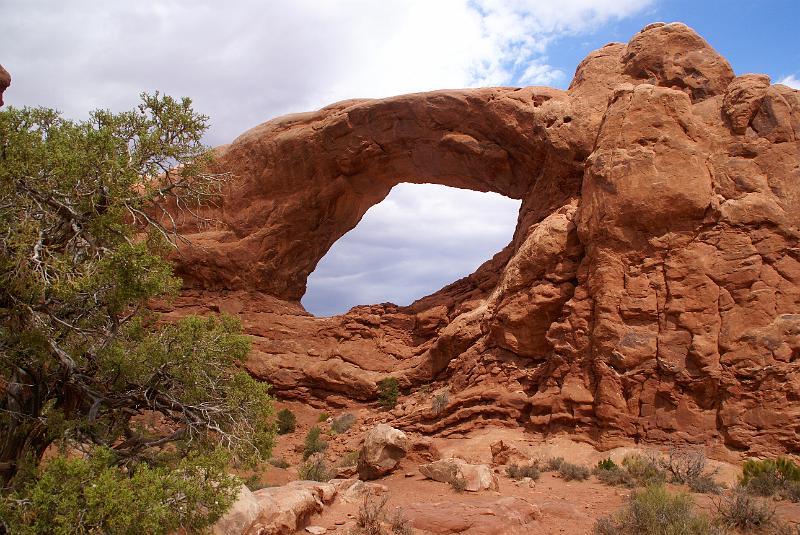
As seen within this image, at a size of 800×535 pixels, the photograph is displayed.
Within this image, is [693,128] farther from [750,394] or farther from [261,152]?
Answer: [261,152]

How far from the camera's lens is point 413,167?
814 inches

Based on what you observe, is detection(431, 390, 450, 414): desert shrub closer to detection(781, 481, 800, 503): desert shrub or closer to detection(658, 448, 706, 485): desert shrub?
detection(658, 448, 706, 485): desert shrub

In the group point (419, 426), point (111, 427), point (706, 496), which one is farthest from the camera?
point (419, 426)

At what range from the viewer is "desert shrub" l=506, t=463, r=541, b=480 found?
11570 mm

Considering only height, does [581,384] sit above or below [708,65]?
below

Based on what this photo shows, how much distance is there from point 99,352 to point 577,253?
1179cm

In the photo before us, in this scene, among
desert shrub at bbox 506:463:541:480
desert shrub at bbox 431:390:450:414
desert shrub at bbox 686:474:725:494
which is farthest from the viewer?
desert shrub at bbox 431:390:450:414

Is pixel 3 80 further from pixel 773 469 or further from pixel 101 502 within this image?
pixel 773 469

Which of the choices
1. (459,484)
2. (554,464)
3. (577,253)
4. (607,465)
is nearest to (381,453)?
(459,484)

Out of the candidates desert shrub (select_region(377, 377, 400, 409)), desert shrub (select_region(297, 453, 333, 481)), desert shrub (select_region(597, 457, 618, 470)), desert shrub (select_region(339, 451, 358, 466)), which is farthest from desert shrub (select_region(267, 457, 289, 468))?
desert shrub (select_region(597, 457, 618, 470))

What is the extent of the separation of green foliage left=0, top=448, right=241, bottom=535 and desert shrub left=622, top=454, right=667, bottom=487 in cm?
763

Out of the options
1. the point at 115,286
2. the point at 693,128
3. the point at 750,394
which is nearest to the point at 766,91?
the point at 693,128

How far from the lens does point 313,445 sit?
16547mm

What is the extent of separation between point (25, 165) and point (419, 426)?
38.1ft
